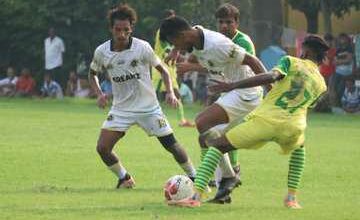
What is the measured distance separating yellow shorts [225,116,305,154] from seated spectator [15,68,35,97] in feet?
84.8

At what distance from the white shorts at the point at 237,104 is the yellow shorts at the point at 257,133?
4.91 ft

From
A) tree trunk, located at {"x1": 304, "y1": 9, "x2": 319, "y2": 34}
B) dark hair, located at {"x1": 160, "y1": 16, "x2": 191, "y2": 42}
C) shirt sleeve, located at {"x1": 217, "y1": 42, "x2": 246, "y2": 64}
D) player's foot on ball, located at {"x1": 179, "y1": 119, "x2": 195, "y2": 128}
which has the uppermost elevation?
dark hair, located at {"x1": 160, "y1": 16, "x2": 191, "y2": 42}

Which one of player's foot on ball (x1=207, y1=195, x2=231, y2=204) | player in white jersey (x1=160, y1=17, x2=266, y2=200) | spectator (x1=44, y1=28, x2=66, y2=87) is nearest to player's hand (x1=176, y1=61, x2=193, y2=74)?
player in white jersey (x1=160, y1=17, x2=266, y2=200)

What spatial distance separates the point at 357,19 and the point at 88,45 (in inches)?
351

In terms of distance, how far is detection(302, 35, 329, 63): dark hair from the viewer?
1084 centimetres

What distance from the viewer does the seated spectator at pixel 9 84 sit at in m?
36.2

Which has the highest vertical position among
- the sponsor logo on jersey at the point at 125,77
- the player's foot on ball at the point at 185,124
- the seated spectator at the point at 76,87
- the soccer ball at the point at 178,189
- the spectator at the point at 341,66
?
the sponsor logo on jersey at the point at 125,77

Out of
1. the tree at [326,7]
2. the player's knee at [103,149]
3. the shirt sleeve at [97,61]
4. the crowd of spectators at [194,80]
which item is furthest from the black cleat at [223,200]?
the tree at [326,7]

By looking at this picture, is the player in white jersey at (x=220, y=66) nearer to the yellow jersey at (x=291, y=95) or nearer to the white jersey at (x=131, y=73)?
the yellow jersey at (x=291, y=95)

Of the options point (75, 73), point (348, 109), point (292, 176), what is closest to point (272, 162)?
point (292, 176)

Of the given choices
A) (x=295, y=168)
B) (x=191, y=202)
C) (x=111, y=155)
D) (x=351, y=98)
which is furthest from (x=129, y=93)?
(x=351, y=98)

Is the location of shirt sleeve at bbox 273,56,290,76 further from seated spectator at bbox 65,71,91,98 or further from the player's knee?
seated spectator at bbox 65,71,91,98

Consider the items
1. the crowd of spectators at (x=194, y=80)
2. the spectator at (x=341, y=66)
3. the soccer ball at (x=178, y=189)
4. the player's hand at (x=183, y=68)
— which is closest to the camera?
the soccer ball at (x=178, y=189)

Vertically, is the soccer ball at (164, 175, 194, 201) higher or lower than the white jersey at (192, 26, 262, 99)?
lower
